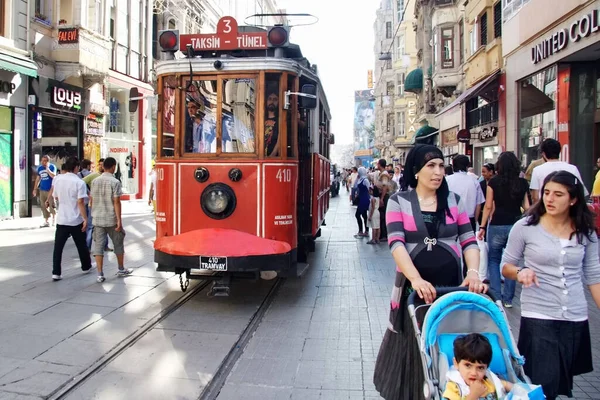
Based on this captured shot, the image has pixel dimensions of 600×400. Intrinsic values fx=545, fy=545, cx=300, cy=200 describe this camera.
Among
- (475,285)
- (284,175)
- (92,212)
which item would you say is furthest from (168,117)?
(475,285)

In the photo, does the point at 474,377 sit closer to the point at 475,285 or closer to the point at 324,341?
the point at 475,285

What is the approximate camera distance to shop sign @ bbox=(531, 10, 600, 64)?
1080 centimetres

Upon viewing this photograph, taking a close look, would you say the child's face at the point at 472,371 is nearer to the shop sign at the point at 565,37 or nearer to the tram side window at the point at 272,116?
the tram side window at the point at 272,116

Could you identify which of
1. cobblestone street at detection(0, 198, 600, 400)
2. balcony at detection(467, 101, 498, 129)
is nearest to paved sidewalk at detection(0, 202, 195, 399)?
cobblestone street at detection(0, 198, 600, 400)

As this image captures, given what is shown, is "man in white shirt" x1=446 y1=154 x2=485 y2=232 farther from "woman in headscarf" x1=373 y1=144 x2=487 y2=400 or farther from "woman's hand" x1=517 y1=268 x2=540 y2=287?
"woman's hand" x1=517 y1=268 x2=540 y2=287

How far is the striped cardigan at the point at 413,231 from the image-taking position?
342 centimetres

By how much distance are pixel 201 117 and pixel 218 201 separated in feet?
3.87

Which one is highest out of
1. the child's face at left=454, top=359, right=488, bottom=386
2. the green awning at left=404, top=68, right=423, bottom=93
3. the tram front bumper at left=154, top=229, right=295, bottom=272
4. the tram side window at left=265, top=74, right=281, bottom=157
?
the green awning at left=404, top=68, right=423, bottom=93

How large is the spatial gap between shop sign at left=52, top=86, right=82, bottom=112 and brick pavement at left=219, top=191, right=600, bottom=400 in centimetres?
1214

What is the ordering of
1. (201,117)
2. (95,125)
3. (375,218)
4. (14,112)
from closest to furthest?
1. (201,117)
2. (375,218)
3. (14,112)
4. (95,125)

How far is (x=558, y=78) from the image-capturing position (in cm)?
1312

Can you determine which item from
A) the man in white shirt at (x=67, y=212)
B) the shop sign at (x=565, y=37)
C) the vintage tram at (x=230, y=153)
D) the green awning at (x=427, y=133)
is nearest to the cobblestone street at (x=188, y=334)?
the man in white shirt at (x=67, y=212)

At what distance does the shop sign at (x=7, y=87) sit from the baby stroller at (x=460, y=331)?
51.5ft

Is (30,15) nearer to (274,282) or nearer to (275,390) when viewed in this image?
(274,282)
